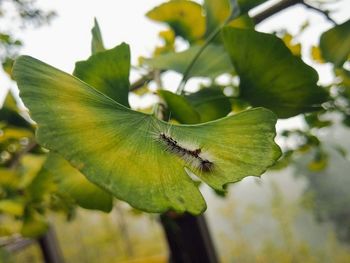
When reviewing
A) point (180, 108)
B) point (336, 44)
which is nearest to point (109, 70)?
point (180, 108)

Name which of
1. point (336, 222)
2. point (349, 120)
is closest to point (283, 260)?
point (336, 222)

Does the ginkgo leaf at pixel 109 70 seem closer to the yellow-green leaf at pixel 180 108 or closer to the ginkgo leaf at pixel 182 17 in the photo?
the yellow-green leaf at pixel 180 108

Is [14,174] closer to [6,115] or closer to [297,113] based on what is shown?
[6,115]

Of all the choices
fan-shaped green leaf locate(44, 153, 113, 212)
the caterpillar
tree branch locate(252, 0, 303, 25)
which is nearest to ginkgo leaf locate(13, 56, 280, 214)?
the caterpillar

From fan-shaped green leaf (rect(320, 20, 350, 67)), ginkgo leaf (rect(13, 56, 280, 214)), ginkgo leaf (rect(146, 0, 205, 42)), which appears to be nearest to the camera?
ginkgo leaf (rect(13, 56, 280, 214))

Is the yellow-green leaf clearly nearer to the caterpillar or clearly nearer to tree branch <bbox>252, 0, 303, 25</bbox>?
the caterpillar

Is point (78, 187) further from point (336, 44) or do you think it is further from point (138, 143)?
point (336, 44)
